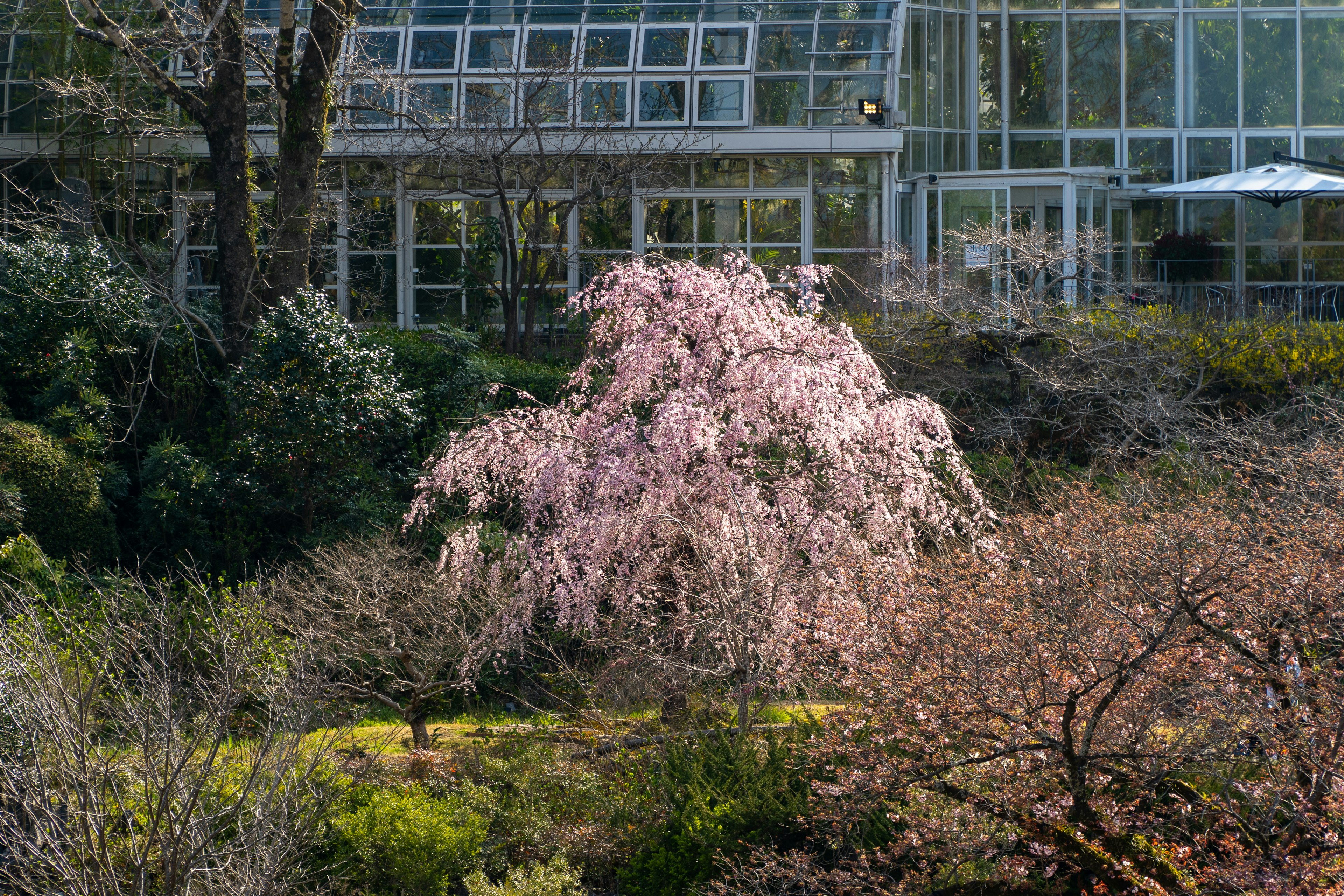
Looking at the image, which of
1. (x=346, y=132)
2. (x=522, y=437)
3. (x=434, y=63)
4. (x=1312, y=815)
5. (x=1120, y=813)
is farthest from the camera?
(x=434, y=63)

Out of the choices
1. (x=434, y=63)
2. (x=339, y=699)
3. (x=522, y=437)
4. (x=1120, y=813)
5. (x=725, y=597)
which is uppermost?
(x=434, y=63)

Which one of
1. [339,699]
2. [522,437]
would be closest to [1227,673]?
[522,437]

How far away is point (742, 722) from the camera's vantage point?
6465 millimetres

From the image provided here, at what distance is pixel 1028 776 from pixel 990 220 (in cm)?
1457

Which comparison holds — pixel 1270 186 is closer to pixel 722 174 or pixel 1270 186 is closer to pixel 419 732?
pixel 722 174

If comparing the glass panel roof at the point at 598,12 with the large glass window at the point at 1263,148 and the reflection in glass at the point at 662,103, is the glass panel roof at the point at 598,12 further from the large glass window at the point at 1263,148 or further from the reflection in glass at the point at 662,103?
the large glass window at the point at 1263,148

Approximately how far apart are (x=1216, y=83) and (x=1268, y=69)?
33.7 inches

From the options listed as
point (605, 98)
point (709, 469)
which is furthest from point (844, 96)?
point (709, 469)

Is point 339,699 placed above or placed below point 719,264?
below

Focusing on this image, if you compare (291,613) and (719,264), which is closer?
(291,613)

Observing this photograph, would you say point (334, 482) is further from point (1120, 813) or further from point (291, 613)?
Answer: point (1120, 813)

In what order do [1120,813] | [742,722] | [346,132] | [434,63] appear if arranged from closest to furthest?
[1120,813]
[742,722]
[346,132]
[434,63]

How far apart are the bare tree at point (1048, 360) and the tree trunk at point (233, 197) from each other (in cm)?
662

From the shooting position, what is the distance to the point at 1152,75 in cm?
2047
